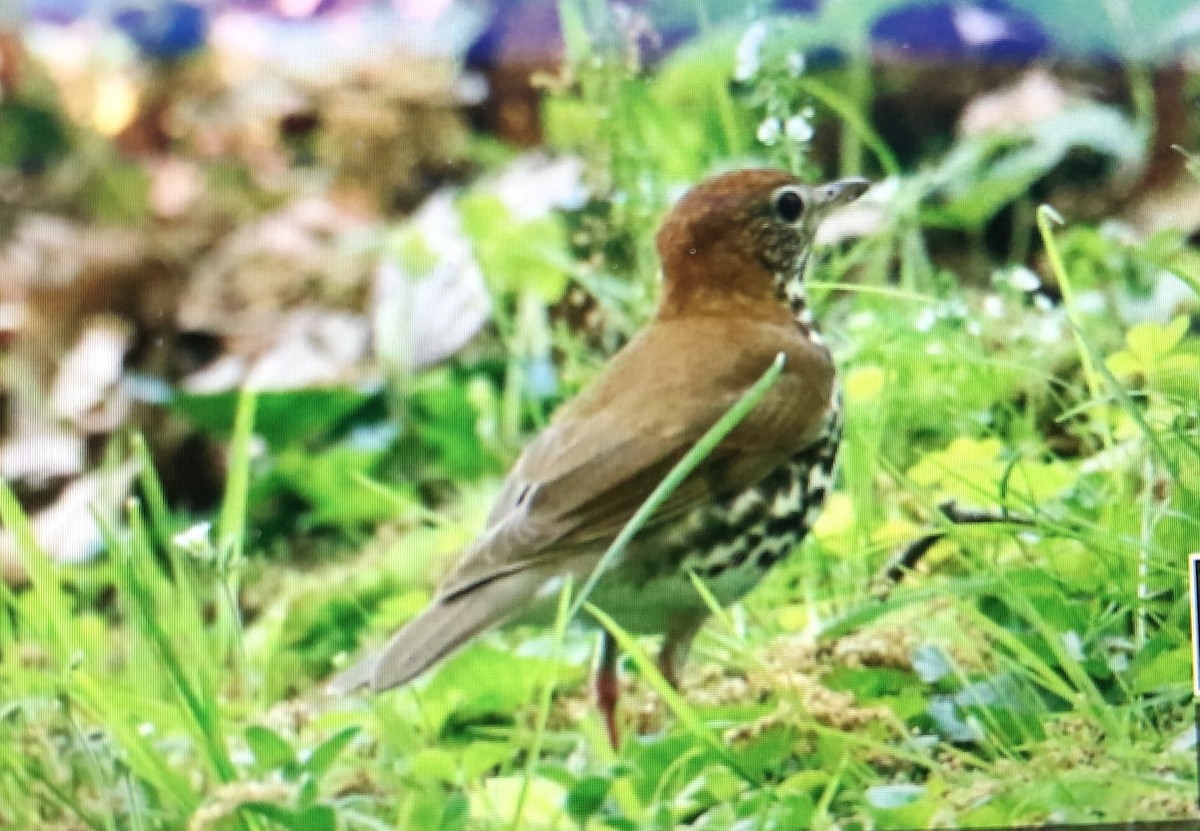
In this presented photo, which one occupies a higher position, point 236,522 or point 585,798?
point 236,522

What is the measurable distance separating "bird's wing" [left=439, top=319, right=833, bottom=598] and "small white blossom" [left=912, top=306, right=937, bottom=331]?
0.33 ft

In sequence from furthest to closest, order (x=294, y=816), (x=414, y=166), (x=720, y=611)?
(x=414, y=166) < (x=720, y=611) < (x=294, y=816)

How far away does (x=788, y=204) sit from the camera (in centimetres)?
137

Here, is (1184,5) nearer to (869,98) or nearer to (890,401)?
(869,98)

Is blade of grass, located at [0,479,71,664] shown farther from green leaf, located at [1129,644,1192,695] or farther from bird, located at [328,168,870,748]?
green leaf, located at [1129,644,1192,695]

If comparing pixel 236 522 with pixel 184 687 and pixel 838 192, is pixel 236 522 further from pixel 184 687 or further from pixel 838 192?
pixel 838 192

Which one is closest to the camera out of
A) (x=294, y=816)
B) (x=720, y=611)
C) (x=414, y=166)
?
(x=294, y=816)

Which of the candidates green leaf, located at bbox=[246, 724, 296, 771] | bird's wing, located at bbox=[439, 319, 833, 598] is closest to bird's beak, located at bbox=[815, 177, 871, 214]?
Answer: bird's wing, located at bbox=[439, 319, 833, 598]

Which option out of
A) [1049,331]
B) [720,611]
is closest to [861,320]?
[1049,331]

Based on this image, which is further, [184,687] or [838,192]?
[838,192]

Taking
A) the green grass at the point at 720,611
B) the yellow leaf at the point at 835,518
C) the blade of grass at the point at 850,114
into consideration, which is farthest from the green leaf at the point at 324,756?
the blade of grass at the point at 850,114

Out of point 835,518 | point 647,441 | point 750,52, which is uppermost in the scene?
point 750,52

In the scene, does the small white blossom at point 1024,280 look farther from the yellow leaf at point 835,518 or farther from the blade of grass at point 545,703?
the blade of grass at point 545,703

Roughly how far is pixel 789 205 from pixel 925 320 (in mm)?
155
